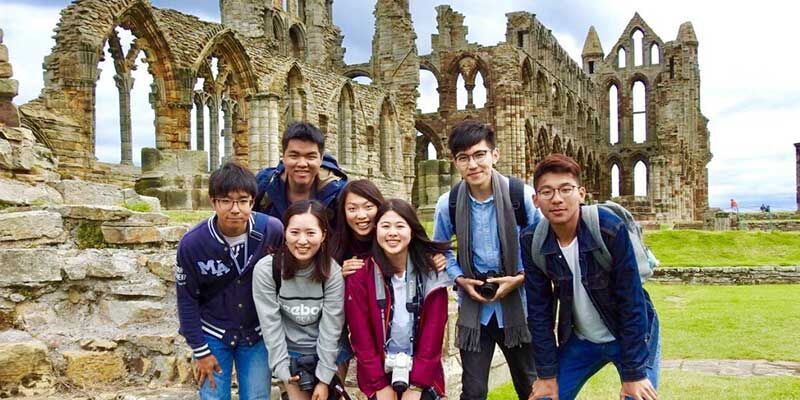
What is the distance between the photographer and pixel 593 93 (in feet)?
190

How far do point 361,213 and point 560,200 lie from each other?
1137 mm

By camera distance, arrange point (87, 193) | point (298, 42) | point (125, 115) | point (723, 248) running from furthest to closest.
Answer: point (298, 42), point (125, 115), point (723, 248), point (87, 193)

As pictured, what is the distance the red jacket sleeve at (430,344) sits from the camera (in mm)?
3988

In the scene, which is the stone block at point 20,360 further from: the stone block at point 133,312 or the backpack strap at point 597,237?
the backpack strap at point 597,237

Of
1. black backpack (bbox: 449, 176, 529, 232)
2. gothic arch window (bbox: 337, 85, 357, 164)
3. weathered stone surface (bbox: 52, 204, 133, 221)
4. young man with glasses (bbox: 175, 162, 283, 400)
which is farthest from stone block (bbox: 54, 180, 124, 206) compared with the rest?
gothic arch window (bbox: 337, 85, 357, 164)

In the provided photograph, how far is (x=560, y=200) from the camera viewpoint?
3.71 m

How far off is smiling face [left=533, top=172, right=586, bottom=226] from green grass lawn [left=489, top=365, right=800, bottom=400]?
9.02ft

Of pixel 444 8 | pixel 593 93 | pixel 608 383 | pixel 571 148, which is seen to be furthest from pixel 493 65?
pixel 608 383

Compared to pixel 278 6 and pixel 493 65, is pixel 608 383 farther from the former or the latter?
pixel 278 6

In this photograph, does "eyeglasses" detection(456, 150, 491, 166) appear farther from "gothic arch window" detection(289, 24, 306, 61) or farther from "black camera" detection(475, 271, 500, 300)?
"gothic arch window" detection(289, 24, 306, 61)

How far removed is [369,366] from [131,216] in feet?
9.42

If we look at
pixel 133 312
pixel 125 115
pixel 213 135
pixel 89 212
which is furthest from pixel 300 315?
pixel 213 135

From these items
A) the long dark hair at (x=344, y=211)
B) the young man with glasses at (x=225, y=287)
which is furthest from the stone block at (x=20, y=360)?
the long dark hair at (x=344, y=211)

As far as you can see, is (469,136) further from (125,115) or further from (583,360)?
(125,115)
